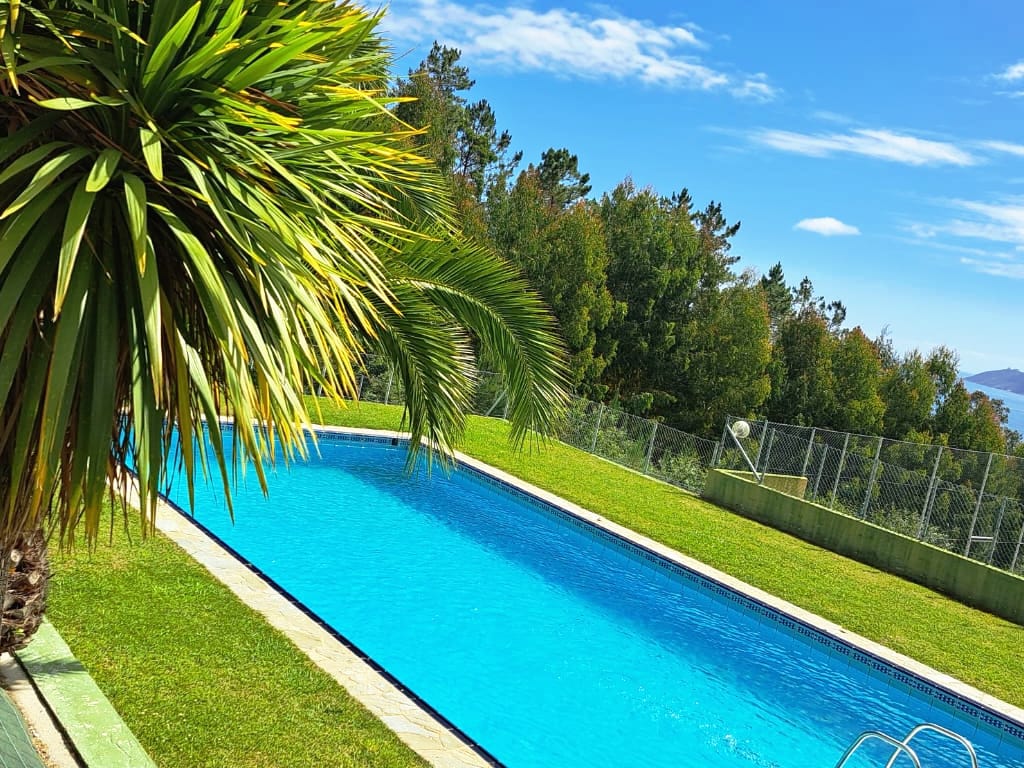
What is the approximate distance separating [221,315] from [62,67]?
86cm

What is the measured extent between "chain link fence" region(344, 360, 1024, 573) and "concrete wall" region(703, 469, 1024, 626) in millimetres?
641

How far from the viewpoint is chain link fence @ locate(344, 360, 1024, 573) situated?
1381cm

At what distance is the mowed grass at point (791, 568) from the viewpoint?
388 inches

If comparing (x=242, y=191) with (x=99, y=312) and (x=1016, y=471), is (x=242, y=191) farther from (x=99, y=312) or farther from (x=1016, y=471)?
(x=1016, y=471)

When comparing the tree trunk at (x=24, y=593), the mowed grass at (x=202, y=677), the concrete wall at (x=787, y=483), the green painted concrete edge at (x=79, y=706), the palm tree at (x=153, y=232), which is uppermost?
Result: the palm tree at (x=153, y=232)

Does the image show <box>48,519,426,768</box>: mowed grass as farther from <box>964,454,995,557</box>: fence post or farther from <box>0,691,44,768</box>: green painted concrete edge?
<box>964,454,995,557</box>: fence post

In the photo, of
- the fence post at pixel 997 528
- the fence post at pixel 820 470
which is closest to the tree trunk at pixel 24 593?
the fence post at pixel 997 528

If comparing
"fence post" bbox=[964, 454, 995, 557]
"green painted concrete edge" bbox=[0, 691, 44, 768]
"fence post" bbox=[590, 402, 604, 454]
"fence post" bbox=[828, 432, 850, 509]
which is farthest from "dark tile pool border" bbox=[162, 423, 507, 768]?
"fence post" bbox=[590, 402, 604, 454]

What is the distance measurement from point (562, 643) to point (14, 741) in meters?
6.12

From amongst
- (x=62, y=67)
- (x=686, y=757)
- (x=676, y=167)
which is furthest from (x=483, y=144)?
(x=62, y=67)

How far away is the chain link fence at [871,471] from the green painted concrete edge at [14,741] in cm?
1062

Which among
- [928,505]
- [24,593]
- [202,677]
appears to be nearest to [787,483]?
[928,505]

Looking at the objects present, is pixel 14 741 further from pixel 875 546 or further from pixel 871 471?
pixel 871 471

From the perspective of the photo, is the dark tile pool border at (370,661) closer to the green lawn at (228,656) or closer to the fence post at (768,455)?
the green lawn at (228,656)
